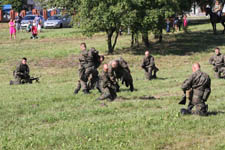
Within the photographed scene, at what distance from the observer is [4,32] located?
52000 millimetres

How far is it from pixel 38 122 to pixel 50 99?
377cm

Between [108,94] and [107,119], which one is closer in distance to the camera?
[107,119]

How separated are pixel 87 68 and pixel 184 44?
75.9ft

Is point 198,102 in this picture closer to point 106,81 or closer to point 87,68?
point 106,81

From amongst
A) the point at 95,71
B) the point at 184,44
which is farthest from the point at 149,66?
the point at 184,44

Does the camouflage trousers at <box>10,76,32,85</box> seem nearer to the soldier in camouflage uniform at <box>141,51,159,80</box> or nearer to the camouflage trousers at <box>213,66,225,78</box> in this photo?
the soldier in camouflage uniform at <box>141,51,159,80</box>

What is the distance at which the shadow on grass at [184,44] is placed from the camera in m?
36.1

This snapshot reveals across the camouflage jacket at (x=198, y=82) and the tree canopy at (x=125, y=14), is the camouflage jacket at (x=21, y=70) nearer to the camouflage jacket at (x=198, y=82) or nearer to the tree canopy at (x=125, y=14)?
the tree canopy at (x=125, y=14)

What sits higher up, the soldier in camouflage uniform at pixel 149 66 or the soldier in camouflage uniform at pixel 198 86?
the soldier in camouflage uniform at pixel 198 86

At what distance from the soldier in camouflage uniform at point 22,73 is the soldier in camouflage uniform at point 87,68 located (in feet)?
17.7

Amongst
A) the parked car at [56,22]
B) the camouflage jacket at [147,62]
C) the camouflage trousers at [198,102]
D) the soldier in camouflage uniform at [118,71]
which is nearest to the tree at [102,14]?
the camouflage jacket at [147,62]

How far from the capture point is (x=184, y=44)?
3981 cm

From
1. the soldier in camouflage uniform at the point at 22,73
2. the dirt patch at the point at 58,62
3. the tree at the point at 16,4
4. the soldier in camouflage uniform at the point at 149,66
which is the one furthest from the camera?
the tree at the point at 16,4

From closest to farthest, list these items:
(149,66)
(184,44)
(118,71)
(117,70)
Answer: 1. (117,70)
2. (118,71)
3. (149,66)
4. (184,44)
